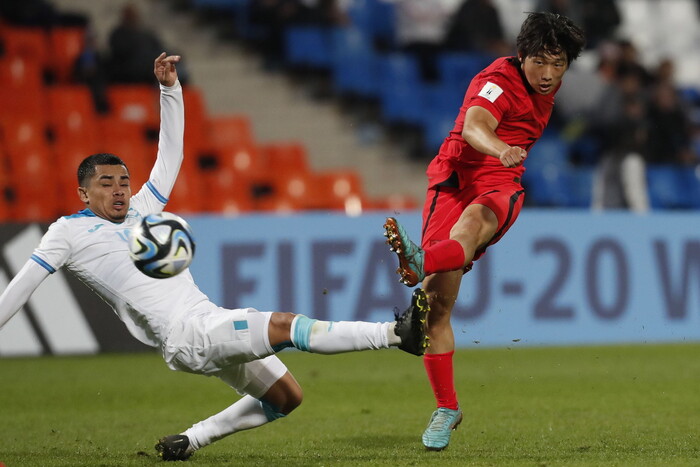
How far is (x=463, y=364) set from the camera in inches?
387

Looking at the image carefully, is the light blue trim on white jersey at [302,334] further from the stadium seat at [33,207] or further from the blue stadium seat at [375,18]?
the blue stadium seat at [375,18]

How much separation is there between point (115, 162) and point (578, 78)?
32.4 feet

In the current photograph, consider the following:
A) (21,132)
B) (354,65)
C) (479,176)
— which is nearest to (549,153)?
(354,65)

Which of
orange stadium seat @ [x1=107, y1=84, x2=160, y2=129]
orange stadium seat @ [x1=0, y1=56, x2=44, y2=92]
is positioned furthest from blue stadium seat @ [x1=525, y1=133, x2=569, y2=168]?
orange stadium seat @ [x1=0, y1=56, x2=44, y2=92]

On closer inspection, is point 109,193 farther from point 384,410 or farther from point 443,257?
point 384,410

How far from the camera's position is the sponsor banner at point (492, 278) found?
35.2 feet

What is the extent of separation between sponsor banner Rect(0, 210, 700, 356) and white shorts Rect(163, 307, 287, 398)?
552 centimetres

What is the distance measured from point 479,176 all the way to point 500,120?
334mm

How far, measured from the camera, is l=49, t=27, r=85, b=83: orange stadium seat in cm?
1399

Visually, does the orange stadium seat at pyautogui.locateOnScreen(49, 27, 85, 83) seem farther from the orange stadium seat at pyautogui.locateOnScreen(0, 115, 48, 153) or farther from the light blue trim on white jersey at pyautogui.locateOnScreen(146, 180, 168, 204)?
the light blue trim on white jersey at pyautogui.locateOnScreen(146, 180, 168, 204)

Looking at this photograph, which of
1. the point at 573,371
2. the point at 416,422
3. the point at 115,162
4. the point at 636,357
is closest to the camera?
the point at 115,162

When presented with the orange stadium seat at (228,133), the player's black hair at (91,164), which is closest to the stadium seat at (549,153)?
the orange stadium seat at (228,133)

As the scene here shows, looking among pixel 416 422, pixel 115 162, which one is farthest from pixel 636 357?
pixel 115 162

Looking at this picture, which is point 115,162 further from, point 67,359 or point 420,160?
point 420,160
